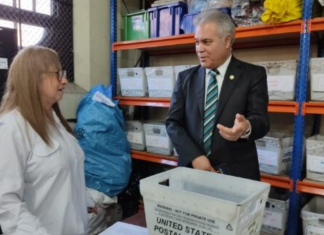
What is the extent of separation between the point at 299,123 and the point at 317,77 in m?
0.31

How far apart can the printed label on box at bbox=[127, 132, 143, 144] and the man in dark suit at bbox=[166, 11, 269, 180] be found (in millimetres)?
1353

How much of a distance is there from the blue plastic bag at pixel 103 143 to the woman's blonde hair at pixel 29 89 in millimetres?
1317

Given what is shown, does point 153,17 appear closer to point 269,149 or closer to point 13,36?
point 13,36

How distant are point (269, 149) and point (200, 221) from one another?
152 centimetres

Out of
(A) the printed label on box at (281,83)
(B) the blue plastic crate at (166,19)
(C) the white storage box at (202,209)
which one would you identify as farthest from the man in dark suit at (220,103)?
(B) the blue plastic crate at (166,19)

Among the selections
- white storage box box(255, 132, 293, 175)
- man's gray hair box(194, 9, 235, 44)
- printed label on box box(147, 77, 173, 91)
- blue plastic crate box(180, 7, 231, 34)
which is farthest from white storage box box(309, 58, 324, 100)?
printed label on box box(147, 77, 173, 91)

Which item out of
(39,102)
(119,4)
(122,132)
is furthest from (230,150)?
(119,4)

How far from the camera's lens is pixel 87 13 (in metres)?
2.73

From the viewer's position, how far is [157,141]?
102 inches

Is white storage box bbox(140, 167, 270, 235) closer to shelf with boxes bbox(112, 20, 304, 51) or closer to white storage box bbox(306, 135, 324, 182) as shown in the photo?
white storage box bbox(306, 135, 324, 182)

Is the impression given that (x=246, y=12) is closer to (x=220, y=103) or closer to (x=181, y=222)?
(x=220, y=103)

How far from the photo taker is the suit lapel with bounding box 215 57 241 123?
4.25ft

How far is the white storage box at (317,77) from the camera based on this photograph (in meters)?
1.79

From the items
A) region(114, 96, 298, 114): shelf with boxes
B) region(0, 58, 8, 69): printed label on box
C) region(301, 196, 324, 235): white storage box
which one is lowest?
region(301, 196, 324, 235): white storage box
